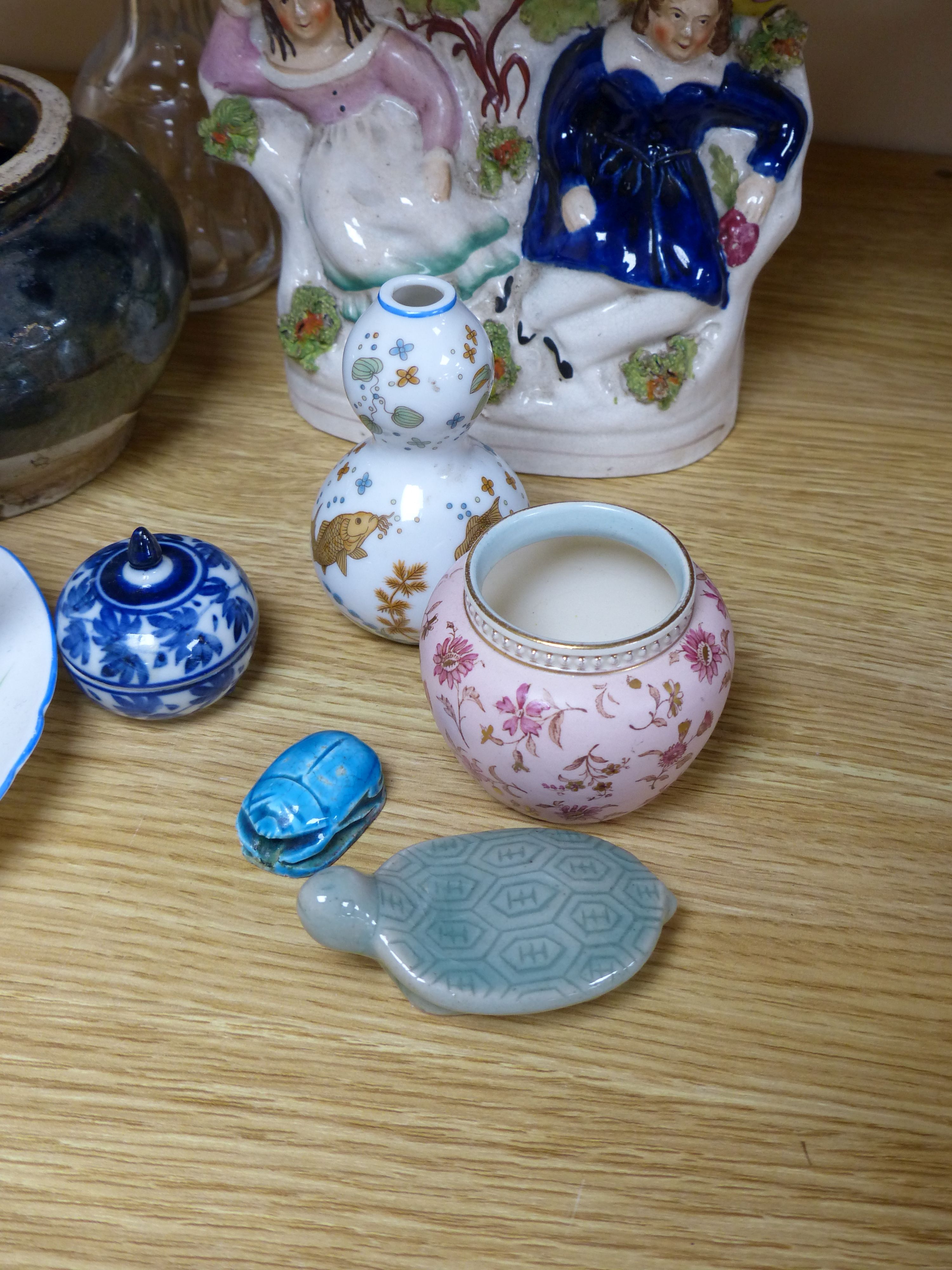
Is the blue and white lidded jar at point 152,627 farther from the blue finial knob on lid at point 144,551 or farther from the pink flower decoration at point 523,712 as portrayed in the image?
the pink flower decoration at point 523,712

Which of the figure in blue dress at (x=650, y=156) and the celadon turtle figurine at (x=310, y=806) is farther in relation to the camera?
the figure in blue dress at (x=650, y=156)

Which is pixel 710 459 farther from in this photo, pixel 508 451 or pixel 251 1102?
pixel 251 1102

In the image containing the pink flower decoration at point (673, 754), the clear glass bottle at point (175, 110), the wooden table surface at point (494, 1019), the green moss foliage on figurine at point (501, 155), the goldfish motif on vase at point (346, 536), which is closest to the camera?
the wooden table surface at point (494, 1019)

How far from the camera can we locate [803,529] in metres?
0.97

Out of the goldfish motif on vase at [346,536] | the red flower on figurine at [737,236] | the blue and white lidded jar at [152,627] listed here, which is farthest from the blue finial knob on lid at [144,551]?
the red flower on figurine at [737,236]

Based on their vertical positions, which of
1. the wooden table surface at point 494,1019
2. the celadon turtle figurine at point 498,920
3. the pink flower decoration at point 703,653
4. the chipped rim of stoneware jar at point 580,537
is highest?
the chipped rim of stoneware jar at point 580,537

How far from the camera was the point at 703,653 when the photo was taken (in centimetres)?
70

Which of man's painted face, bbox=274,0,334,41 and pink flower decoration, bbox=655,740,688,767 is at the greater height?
man's painted face, bbox=274,0,334,41

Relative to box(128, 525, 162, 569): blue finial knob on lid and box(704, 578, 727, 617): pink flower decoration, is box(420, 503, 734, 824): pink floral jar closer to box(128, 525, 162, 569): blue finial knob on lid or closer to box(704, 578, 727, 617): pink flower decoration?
box(704, 578, 727, 617): pink flower decoration

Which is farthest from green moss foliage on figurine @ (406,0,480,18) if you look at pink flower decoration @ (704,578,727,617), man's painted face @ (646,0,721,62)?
pink flower decoration @ (704,578,727,617)

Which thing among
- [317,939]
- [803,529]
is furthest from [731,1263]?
[803,529]

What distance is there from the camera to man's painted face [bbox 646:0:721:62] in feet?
2.72

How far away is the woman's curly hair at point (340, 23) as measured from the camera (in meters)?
0.88

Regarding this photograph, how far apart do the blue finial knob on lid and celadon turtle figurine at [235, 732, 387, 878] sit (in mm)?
141
